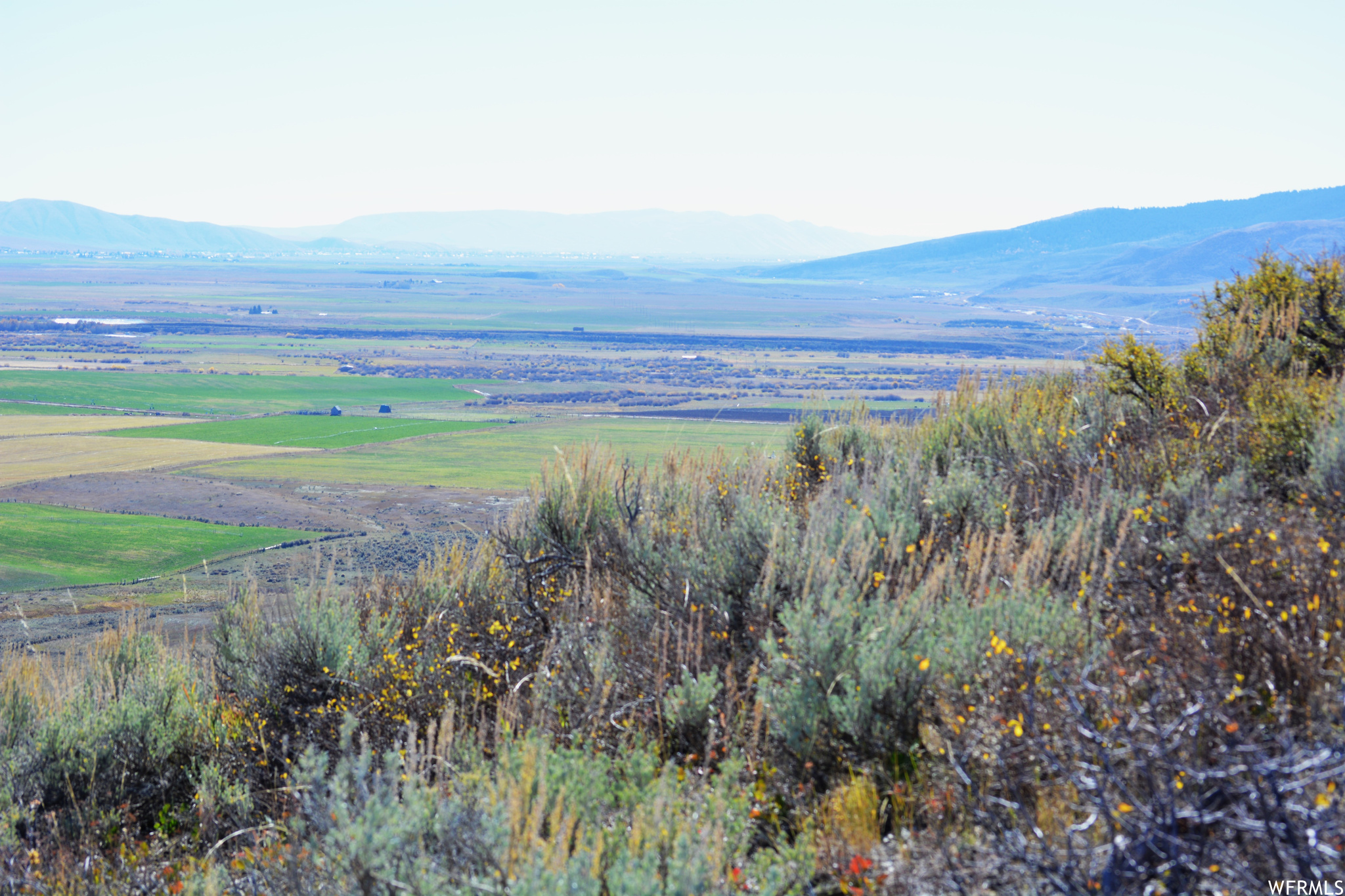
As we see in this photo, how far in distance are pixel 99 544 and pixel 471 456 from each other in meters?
29.9

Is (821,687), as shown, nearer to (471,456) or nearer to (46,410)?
(471,456)

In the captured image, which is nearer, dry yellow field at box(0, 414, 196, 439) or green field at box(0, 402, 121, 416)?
dry yellow field at box(0, 414, 196, 439)

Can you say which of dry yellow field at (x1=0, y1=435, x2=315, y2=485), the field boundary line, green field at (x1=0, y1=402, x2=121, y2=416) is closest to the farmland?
green field at (x1=0, y1=402, x2=121, y2=416)

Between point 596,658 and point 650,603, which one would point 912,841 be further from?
point 650,603

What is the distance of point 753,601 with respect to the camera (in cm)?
569

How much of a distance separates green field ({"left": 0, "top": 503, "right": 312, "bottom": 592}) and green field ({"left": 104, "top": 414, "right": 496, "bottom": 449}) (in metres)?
25.8

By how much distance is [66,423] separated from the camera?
83875 millimetres

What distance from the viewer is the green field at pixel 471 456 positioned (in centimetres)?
6419

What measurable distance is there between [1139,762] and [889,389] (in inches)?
4243

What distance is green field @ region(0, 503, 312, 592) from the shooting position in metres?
41.5

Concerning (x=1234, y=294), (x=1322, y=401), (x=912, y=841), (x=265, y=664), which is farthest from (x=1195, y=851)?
(x=1234, y=294)

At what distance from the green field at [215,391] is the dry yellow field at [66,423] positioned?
277 inches

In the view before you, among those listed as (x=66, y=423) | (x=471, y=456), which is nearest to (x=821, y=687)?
(x=471, y=456)

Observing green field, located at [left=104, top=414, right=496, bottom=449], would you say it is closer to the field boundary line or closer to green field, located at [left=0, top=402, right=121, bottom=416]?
green field, located at [left=0, top=402, right=121, bottom=416]
